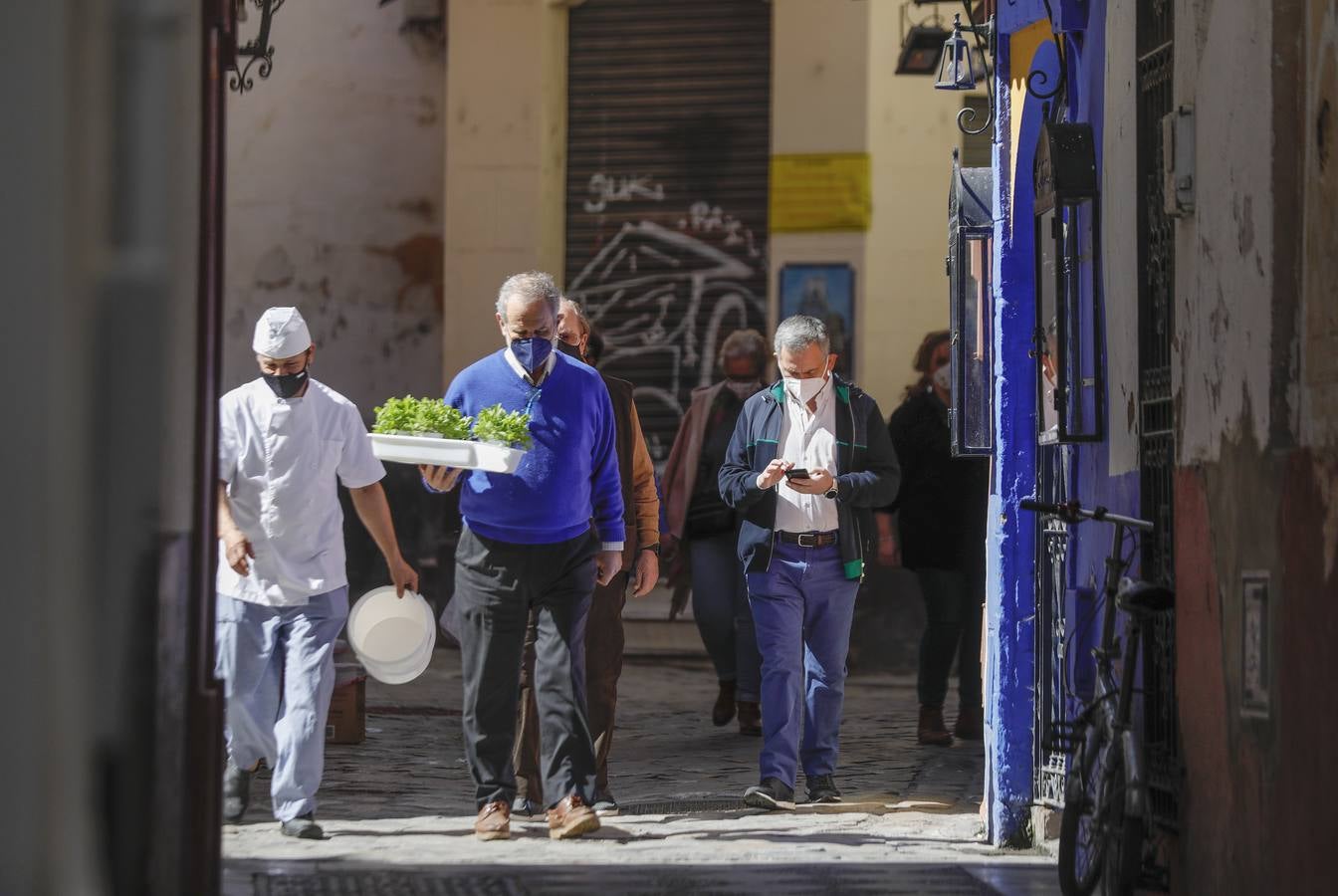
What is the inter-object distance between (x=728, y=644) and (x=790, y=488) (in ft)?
8.77

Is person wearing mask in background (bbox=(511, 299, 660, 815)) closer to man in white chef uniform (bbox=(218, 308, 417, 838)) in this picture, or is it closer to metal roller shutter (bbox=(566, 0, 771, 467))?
man in white chef uniform (bbox=(218, 308, 417, 838))

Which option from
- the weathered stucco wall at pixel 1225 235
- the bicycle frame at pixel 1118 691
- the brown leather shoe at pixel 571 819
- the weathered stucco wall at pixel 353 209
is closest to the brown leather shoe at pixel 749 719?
the brown leather shoe at pixel 571 819

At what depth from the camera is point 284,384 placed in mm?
8820

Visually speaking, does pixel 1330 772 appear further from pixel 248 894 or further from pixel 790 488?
pixel 790 488

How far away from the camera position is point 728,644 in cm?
1235

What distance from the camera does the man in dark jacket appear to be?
9.73 m

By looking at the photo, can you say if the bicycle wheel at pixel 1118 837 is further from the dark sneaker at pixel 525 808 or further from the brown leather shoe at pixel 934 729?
the brown leather shoe at pixel 934 729

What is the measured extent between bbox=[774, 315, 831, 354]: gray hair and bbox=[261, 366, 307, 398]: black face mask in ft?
7.08

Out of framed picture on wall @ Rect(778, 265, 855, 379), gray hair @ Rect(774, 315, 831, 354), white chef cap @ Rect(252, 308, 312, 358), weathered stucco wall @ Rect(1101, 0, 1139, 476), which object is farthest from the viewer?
framed picture on wall @ Rect(778, 265, 855, 379)

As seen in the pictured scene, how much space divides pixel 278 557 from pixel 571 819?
1414 millimetres

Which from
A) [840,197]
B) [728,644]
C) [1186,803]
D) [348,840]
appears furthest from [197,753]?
[840,197]

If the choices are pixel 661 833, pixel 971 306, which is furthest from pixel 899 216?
pixel 661 833

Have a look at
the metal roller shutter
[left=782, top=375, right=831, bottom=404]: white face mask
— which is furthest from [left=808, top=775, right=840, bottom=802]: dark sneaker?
the metal roller shutter

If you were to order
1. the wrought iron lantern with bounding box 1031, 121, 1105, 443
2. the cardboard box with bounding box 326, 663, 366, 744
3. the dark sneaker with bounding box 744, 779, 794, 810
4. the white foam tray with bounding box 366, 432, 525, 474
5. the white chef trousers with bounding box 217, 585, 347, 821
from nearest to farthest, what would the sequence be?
the wrought iron lantern with bounding box 1031, 121, 1105, 443 → the white foam tray with bounding box 366, 432, 525, 474 → the white chef trousers with bounding box 217, 585, 347, 821 → the dark sneaker with bounding box 744, 779, 794, 810 → the cardboard box with bounding box 326, 663, 366, 744
